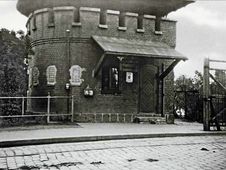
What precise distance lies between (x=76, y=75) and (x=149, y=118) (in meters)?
4.50

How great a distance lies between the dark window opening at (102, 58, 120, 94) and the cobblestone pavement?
24.8 ft

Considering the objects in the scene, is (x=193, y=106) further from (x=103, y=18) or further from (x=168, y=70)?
(x=103, y=18)

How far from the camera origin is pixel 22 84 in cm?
1858

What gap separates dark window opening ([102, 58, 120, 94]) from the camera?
17.3 meters

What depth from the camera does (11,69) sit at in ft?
59.2

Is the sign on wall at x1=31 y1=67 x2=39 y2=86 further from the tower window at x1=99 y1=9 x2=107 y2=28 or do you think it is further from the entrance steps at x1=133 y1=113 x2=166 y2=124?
the entrance steps at x1=133 y1=113 x2=166 y2=124

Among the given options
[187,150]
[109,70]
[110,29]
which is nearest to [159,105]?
[109,70]

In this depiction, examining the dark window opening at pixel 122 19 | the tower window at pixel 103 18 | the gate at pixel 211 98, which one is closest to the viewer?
the gate at pixel 211 98

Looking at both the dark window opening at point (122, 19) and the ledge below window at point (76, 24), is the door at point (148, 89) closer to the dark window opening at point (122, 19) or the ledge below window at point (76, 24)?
the dark window opening at point (122, 19)

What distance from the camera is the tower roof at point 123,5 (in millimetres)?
17234

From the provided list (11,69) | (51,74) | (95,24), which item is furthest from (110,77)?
(11,69)

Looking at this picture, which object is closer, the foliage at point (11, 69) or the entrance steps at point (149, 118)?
the entrance steps at point (149, 118)

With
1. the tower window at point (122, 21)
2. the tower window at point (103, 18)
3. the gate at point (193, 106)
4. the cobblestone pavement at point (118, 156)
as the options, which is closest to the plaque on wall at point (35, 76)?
the tower window at point (103, 18)

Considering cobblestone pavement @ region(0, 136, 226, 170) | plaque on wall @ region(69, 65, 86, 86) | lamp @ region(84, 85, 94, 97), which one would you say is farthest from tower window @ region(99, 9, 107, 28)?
cobblestone pavement @ region(0, 136, 226, 170)
